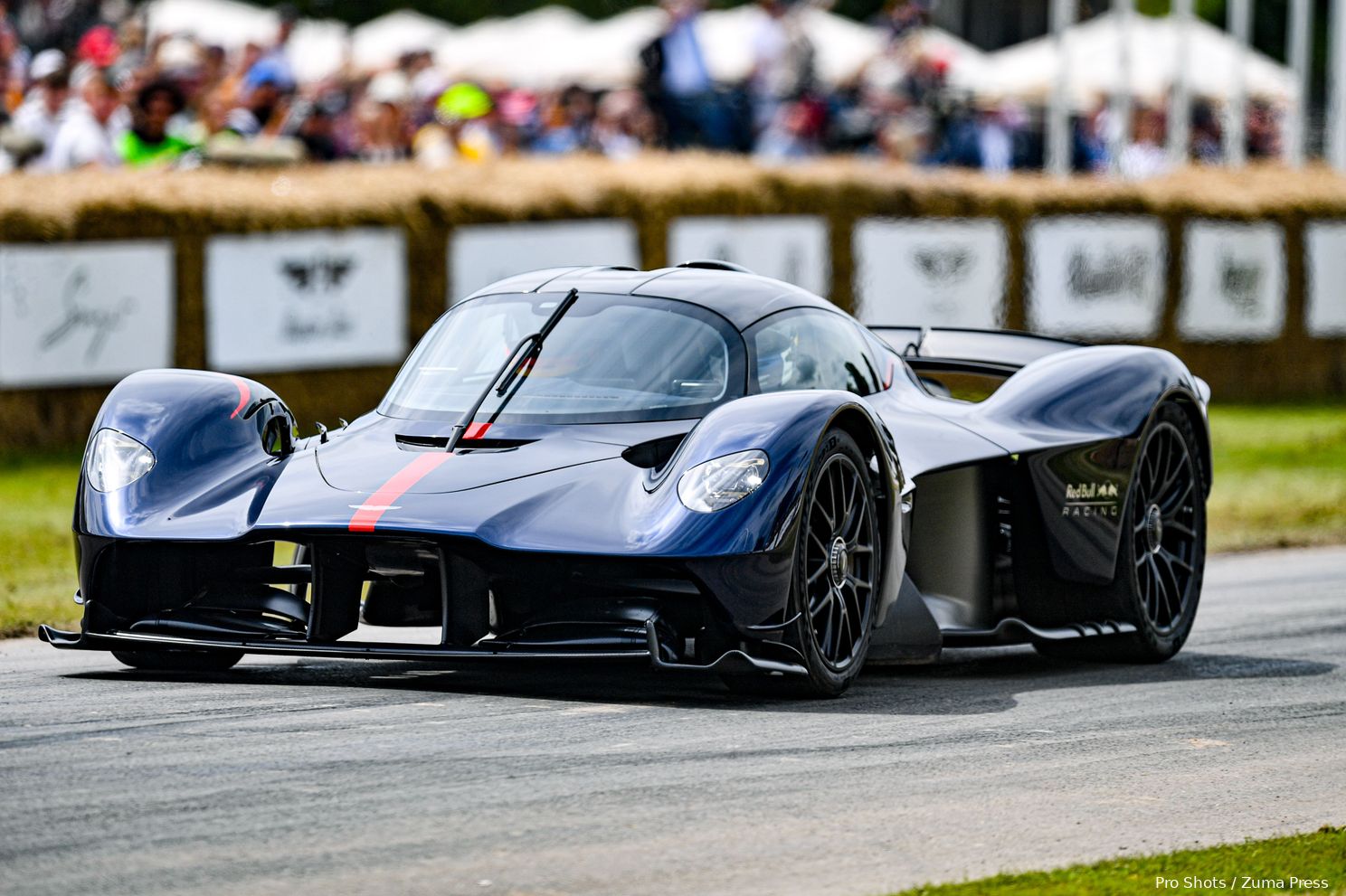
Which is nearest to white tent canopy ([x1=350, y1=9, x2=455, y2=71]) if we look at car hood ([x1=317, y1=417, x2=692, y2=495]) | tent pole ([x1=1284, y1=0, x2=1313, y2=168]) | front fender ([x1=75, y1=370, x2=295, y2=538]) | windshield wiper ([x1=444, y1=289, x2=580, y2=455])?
tent pole ([x1=1284, y1=0, x2=1313, y2=168])

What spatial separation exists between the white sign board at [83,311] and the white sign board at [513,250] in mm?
2645

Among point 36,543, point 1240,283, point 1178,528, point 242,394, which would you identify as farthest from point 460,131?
point 242,394

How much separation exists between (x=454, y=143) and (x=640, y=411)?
13136 mm

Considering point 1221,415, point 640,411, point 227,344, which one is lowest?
point 1221,415

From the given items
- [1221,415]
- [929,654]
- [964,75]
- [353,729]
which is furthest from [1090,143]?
[353,729]

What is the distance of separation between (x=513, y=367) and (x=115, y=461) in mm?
1354

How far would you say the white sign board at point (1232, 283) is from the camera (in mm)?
23156

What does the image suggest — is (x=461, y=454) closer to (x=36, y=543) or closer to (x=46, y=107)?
(x=36, y=543)

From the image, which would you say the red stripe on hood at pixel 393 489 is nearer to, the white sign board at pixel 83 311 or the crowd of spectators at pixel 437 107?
the white sign board at pixel 83 311

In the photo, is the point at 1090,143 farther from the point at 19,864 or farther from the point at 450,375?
the point at 19,864

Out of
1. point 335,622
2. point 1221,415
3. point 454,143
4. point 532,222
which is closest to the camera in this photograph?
point 335,622

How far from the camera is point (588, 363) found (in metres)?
7.45

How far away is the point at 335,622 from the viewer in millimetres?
6688

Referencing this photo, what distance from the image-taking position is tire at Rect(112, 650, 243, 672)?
730 centimetres
